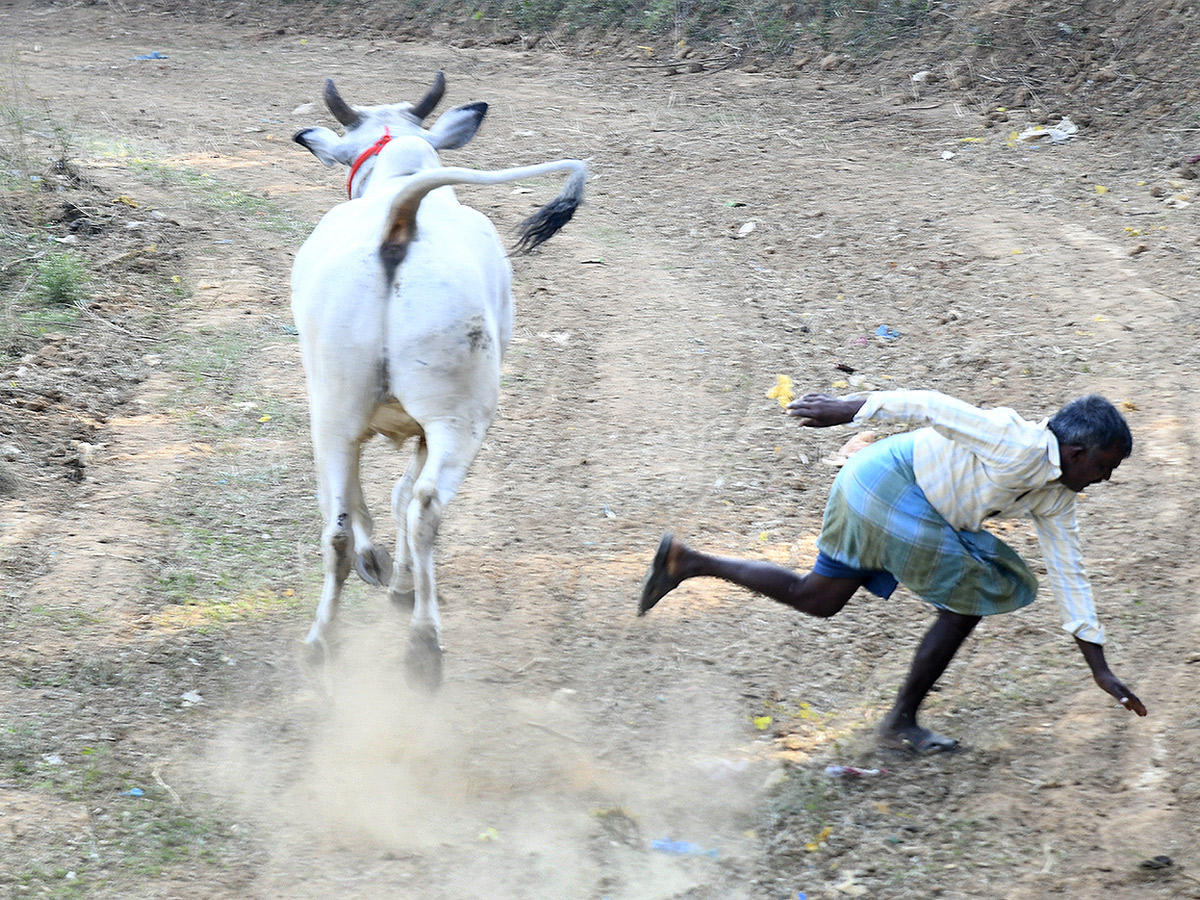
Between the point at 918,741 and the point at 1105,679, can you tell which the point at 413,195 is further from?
the point at 1105,679

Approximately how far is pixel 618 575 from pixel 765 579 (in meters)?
1.11

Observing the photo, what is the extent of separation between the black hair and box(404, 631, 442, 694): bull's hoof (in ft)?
5.96

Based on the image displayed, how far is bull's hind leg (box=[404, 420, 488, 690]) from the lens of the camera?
134 inches

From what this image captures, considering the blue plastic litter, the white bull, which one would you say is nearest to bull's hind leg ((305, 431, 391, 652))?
the white bull

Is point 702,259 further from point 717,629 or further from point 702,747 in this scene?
point 702,747

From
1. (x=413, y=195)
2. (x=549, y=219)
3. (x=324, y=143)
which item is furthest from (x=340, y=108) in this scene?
(x=413, y=195)

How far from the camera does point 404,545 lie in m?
3.91

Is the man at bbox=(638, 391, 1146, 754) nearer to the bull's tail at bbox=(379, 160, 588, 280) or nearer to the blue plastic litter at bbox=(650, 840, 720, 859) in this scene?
the blue plastic litter at bbox=(650, 840, 720, 859)

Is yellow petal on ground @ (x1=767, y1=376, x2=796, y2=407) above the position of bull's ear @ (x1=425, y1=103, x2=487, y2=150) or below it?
below

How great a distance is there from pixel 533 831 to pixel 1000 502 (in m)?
1.51

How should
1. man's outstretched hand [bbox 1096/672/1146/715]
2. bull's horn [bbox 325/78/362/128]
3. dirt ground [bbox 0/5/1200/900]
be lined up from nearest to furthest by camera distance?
man's outstretched hand [bbox 1096/672/1146/715] < dirt ground [bbox 0/5/1200/900] < bull's horn [bbox 325/78/362/128]

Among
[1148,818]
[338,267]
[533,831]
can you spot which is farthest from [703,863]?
[338,267]

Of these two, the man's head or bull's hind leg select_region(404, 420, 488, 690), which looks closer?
the man's head

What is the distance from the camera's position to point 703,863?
10.0ft
